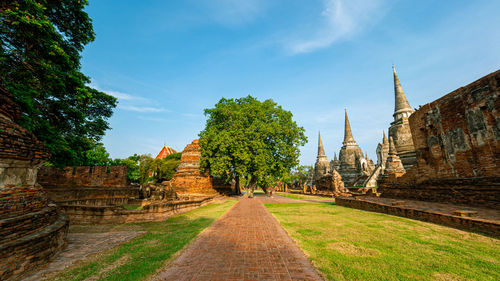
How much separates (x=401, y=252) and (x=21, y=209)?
300 inches

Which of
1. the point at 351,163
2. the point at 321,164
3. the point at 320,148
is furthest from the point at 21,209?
the point at 320,148

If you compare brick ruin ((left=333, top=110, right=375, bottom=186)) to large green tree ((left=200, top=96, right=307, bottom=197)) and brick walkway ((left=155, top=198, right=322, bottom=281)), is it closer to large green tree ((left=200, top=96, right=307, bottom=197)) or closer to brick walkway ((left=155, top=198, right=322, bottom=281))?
large green tree ((left=200, top=96, right=307, bottom=197))

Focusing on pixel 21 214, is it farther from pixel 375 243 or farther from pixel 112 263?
pixel 375 243

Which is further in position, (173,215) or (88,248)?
(173,215)

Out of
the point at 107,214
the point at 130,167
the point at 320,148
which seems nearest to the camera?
the point at 107,214

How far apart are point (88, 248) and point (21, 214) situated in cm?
154

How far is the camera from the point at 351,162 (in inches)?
1992

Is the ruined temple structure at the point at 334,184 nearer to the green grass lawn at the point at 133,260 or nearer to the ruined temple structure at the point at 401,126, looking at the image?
the ruined temple structure at the point at 401,126

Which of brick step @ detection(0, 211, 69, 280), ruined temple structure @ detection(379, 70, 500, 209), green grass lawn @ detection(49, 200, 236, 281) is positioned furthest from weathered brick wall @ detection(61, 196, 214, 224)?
ruined temple structure @ detection(379, 70, 500, 209)

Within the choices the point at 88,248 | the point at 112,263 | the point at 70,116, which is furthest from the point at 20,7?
the point at 112,263

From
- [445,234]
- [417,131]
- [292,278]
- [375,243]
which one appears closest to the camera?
[292,278]

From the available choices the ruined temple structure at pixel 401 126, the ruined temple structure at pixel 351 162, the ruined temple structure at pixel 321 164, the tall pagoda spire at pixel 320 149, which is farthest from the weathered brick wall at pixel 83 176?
the tall pagoda spire at pixel 320 149

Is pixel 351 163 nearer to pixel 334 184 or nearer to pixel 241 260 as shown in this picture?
pixel 334 184

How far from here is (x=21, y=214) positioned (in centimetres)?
379
